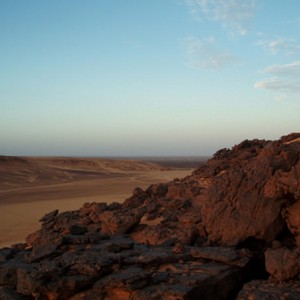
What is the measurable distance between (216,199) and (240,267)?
2.02 m

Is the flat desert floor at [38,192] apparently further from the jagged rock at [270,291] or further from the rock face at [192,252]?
the jagged rock at [270,291]

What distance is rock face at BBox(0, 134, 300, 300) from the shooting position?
6.95 metres

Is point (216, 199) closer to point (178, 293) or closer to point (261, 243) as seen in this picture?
point (261, 243)

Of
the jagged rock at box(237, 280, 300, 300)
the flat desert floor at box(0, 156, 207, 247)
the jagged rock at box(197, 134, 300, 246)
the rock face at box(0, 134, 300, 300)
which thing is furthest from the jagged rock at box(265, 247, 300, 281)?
the flat desert floor at box(0, 156, 207, 247)

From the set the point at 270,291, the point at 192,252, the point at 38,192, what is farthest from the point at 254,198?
the point at 38,192

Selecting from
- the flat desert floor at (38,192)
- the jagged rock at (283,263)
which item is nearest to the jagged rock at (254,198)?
the jagged rock at (283,263)

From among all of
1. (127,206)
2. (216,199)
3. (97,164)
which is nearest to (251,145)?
(127,206)

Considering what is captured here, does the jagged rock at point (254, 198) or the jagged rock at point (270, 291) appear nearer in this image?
the jagged rock at point (270, 291)

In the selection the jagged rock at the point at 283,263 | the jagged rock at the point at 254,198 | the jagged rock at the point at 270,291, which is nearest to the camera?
the jagged rock at the point at 270,291

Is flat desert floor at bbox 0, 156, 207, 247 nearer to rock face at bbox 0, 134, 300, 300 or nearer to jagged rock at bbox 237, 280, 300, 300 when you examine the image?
rock face at bbox 0, 134, 300, 300

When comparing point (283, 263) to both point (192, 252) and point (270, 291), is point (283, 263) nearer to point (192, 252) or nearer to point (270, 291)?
→ point (270, 291)

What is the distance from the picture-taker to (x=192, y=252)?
318 inches

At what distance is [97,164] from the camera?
86.9m

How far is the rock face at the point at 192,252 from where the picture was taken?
6.95 metres
